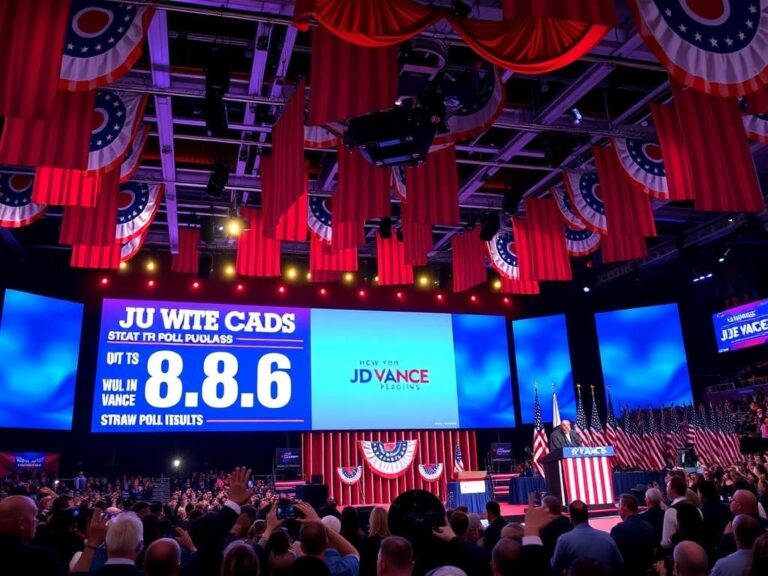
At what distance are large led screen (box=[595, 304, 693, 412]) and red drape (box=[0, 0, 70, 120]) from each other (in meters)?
16.2

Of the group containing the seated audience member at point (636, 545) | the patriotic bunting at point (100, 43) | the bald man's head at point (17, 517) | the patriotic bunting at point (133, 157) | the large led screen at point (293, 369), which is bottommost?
the seated audience member at point (636, 545)

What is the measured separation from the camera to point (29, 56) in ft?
19.2

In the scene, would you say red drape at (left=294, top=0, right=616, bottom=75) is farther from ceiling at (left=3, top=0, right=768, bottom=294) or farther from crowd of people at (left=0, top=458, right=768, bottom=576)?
crowd of people at (left=0, top=458, right=768, bottom=576)

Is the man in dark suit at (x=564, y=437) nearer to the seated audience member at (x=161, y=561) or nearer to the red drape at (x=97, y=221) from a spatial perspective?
the red drape at (x=97, y=221)

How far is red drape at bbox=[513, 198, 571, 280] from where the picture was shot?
12023 millimetres

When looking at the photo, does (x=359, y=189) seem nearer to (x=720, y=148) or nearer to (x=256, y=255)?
(x=256, y=255)

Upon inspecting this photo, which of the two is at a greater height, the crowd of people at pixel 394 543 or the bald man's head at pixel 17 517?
the bald man's head at pixel 17 517

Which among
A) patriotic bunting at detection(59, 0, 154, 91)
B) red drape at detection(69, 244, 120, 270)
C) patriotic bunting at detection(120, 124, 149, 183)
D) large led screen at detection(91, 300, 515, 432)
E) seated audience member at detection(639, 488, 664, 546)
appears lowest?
seated audience member at detection(639, 488, 664, 546)

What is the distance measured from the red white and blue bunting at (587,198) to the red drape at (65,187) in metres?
7.81

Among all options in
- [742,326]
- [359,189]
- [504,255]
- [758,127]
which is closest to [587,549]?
[359,189]

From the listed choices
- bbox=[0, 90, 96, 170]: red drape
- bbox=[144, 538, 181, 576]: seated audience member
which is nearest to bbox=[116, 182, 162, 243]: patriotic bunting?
bbox=[0, 90, 96, 170]: red drape

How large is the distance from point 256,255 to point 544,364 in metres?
9.82

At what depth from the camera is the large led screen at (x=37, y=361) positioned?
1389 cm

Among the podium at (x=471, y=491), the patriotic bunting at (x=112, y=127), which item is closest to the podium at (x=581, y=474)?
the podium at (x=471, y=491)
